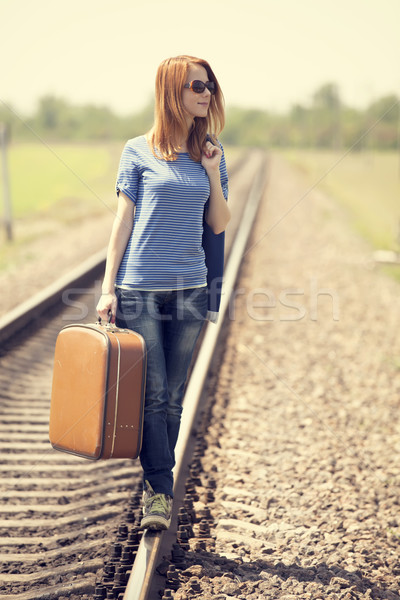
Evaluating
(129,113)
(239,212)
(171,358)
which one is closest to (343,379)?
(171,358)

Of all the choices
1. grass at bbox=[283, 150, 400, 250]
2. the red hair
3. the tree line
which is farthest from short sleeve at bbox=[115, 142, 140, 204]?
the tree line

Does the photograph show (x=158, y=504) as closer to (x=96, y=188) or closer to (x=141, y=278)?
(x=141, y=278)

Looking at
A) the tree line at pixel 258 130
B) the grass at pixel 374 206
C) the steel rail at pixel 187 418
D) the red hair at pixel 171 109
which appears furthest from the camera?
the tree line at pixel 258 130

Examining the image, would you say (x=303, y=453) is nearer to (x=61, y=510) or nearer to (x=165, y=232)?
(x=61, y=510)

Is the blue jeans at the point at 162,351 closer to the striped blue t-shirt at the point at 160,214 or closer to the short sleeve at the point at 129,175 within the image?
the striped blue t-shirt at the point at 160,214

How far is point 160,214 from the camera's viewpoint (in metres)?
2.70

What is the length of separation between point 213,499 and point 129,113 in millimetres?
134337

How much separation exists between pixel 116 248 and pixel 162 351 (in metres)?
0.52

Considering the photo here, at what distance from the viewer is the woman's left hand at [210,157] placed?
2766 millimetres

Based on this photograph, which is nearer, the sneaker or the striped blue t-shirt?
the striped blue t-shirt

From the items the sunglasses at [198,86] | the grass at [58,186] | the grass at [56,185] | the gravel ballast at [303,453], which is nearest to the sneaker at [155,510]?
the gravel ballast at [303,453]

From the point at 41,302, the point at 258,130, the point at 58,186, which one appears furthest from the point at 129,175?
the point at 258,130

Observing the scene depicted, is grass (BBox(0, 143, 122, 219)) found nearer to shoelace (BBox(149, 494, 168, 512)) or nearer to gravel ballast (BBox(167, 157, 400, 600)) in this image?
gravel ballast (BBox(167, 157, 400, 600))

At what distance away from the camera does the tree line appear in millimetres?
96000
